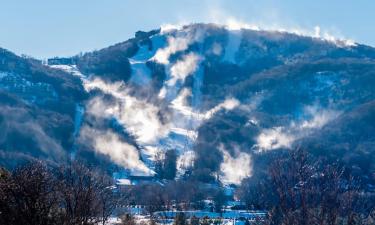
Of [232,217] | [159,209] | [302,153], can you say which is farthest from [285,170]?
[232,217]

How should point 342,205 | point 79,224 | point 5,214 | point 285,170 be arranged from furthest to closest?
point 79,224
point 5,214
point 285,170
point 342,205

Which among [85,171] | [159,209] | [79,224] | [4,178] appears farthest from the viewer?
[159,209]

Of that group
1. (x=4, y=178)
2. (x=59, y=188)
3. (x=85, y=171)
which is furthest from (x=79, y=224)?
(x=85, y=171)

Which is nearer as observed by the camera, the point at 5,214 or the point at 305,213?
the point at 305,213

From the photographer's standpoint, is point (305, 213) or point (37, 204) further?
point (37, 204)

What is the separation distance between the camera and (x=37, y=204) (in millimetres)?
41562

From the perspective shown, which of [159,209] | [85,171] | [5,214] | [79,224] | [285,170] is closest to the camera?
[285,170]

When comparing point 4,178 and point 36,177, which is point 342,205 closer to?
point 36,177

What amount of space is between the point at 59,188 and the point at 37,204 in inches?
266

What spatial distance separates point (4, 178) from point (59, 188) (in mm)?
6437

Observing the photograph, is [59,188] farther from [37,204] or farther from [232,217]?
[232,217]

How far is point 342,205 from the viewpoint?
28297 mm

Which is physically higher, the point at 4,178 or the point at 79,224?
the point at 4,178

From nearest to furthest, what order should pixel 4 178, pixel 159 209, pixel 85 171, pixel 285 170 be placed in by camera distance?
pixel 285 170 → pixel 4 178 → pixel 85 171 → pixel 159 209
